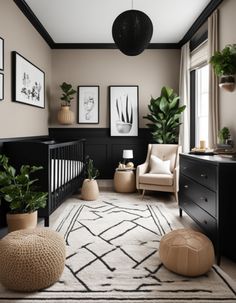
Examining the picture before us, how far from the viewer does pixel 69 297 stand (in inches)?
62.8

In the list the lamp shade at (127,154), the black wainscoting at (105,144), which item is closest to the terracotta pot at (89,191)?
the lamp shade at (127,154)

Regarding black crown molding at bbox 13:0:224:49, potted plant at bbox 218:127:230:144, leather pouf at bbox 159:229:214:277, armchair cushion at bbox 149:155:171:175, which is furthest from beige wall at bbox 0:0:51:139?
potted plant at bbox 218:127:230:144

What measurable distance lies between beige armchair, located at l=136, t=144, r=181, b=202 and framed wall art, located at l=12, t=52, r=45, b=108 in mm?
1978

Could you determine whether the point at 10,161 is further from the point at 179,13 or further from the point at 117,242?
the point at 179,13

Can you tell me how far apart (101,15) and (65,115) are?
185 centimetres

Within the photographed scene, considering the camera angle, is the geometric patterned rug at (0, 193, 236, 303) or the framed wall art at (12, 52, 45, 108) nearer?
the geometric patterned rug at (0, 193, 236, 303)

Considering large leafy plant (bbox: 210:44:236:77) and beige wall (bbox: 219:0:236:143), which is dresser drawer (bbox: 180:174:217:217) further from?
large leafy plant (bbox: 210:44:236:77)

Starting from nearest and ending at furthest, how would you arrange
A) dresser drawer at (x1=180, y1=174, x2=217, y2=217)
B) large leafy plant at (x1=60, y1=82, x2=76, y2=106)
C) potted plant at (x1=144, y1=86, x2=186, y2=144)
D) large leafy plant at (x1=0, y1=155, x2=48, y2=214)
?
Answer: 1. dresser drawer at (x1=180, y1=174, x2=217, y2=217)
2. large leafy plant at (x1=0, y1=155, x2=48, y2=214)
3. potted plant at (x1=144, y1=86, x2=186, y2=144)
4. large leafy plant at (x1=60, y1=82, x2=76, y2=106)

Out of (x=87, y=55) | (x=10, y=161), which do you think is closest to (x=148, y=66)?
(x=87, y=55)

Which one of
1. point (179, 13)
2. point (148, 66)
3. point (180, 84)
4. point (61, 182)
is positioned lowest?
point (61, 182)

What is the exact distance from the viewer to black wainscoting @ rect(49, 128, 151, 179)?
16.8 ft

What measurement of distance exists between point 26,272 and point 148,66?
14.4 feet

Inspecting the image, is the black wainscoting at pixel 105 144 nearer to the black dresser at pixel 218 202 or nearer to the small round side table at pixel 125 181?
the small round side table at pixel 125 181

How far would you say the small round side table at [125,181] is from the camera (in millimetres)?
4684
